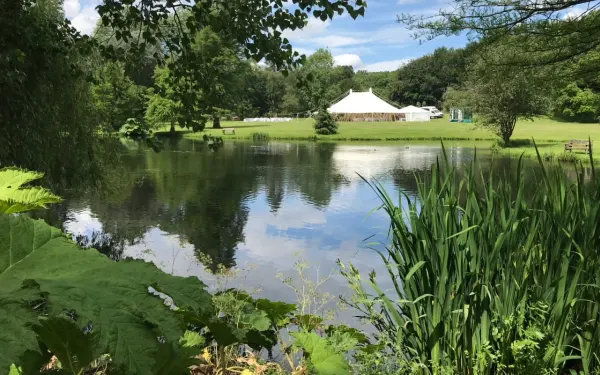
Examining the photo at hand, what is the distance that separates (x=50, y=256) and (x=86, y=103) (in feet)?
25.0

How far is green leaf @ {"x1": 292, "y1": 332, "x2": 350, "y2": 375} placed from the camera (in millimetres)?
1834

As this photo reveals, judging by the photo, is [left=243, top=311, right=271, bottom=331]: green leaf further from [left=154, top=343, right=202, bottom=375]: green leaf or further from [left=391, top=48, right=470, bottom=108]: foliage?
[left=391, top=48, right=470, bottom=108]: foliage

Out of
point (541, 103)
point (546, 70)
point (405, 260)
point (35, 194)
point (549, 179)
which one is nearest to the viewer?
point (35, 194)

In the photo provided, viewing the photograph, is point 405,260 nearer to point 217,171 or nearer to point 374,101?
point 217,171

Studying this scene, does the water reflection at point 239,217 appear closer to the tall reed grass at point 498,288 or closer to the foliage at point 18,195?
the tall reed grass at point 498,288

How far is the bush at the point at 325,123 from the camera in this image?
4709 centimetres

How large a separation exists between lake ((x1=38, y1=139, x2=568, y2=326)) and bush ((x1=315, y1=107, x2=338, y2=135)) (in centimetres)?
2625

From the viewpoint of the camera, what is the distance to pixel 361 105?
6931cm

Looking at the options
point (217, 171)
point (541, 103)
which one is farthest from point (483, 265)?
point (541, 103)

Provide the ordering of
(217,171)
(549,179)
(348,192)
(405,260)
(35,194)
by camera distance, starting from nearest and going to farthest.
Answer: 1. (35,194)
2. (405,260)
3. (549,179)
4. (348,192)
5. (217,171)

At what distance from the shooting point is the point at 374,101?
70375 mm

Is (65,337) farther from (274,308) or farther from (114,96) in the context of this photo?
(114,96)

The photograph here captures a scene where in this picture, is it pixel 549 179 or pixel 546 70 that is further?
pixel 546 70

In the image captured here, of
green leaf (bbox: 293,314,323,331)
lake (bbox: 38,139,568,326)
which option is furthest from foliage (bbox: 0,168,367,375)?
lake (bbox: 38,139,568,326)
